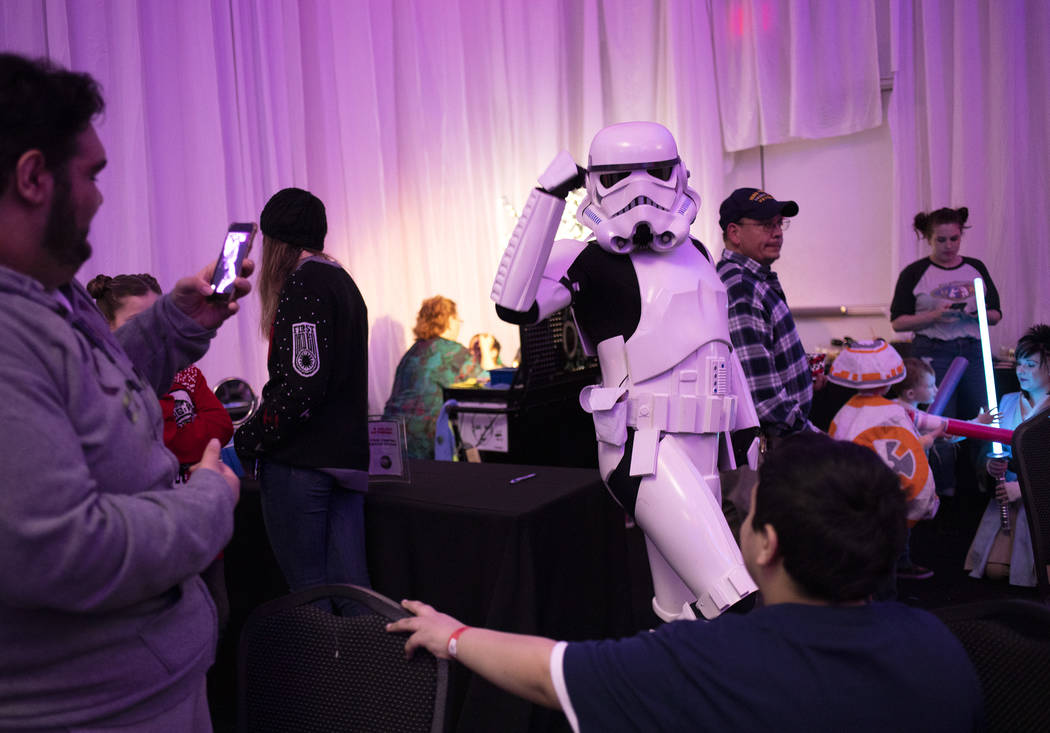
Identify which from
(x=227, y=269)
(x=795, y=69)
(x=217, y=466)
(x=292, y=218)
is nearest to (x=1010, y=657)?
(x=217, y=466)

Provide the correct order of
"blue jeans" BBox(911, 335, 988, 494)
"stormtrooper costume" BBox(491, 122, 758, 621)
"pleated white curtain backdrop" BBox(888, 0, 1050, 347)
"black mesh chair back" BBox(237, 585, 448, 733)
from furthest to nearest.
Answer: "pleated white curtain backdrop" BBox(888, 0, 1050, 347)
"blue jeans" BBox(911, 335, 988, 494)
"stormtrooper costume" BBox(491, 122, 758, 621)
"black mesh chair back" BBox(237, 585, 448, 733)

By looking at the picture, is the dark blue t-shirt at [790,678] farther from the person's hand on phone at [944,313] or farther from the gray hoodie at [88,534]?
the person's hand on phone at [944,313]

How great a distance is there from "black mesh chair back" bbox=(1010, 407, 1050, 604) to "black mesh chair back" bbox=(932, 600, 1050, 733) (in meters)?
0.91

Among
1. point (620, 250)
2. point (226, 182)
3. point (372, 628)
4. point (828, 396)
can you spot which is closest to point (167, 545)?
point (372, 628)

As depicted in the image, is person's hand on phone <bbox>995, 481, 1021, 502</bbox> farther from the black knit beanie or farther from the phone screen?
the phone screen

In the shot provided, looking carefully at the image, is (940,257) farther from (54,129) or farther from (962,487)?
(54,129)

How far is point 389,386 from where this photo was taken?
5.62 meters

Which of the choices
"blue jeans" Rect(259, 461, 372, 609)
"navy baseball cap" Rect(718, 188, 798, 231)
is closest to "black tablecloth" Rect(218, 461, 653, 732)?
"blue jeans" Rect(259, 461, 372, 609)

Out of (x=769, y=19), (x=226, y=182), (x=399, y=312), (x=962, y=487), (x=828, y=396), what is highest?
(x=769, y=19)

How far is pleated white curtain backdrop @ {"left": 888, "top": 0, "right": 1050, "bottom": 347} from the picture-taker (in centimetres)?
509

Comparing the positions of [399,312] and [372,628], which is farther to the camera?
[399,312]

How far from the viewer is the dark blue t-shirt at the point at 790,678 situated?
910 mm

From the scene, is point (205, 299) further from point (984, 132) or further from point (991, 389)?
point (984, 132)

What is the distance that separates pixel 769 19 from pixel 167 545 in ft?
19.9
